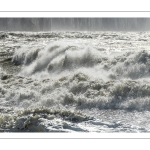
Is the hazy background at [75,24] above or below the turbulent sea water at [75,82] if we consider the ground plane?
above

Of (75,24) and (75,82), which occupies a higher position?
(75,24)

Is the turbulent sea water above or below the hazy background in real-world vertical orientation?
below

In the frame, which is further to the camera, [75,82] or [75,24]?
[75,82]

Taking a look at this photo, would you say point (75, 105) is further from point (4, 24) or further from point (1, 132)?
point (4, 24)

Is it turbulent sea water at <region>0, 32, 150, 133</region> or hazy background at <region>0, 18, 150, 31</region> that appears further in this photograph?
hazy background at <region>0, 18, 150, 31</region>
